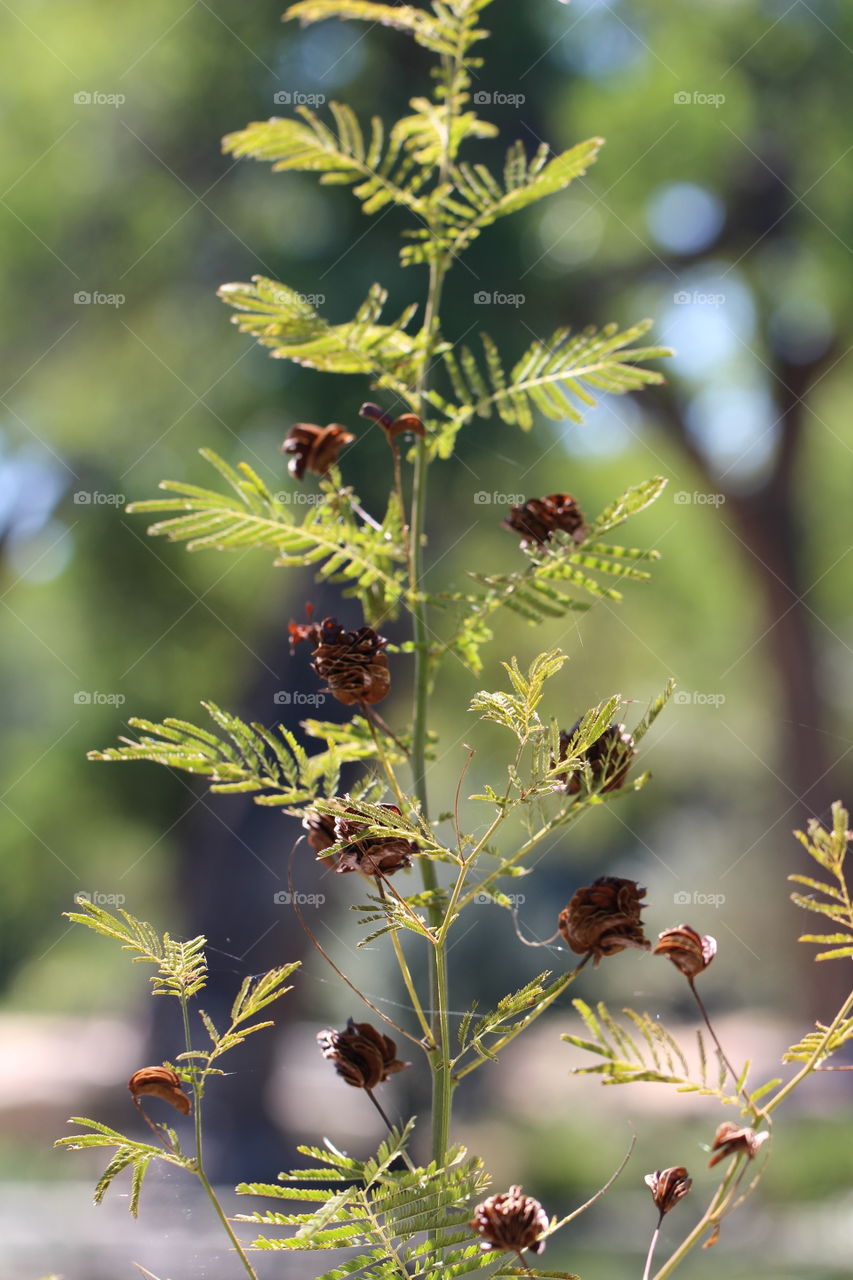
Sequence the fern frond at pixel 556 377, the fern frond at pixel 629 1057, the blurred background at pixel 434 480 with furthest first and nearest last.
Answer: the blurred background at pixel 434 480 < the fern frond at pixel 556 377 < the fern frond at pixel 629 1057

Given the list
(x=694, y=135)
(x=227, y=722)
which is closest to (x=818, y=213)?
(x=694, y=135)

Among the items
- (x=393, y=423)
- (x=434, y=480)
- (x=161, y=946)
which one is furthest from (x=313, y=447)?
(x=434, y=480)

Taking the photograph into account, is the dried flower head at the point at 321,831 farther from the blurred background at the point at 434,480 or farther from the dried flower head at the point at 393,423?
the blurred background at the point at 434,480

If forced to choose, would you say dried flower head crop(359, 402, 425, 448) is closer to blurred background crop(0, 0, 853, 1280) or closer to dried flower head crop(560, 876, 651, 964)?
dried flower head crop(560, 876, 651, 964)

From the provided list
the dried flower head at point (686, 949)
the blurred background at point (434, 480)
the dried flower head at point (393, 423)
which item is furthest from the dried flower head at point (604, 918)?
the blurred background at point (434, 480)

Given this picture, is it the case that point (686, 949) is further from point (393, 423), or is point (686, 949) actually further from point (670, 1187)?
point (393, 423)

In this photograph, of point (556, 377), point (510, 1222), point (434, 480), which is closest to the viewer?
point (510, 1222)

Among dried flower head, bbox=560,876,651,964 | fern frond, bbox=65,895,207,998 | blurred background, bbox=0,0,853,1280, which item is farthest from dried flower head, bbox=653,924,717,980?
blurred background, bbox=0,0,853,1280
